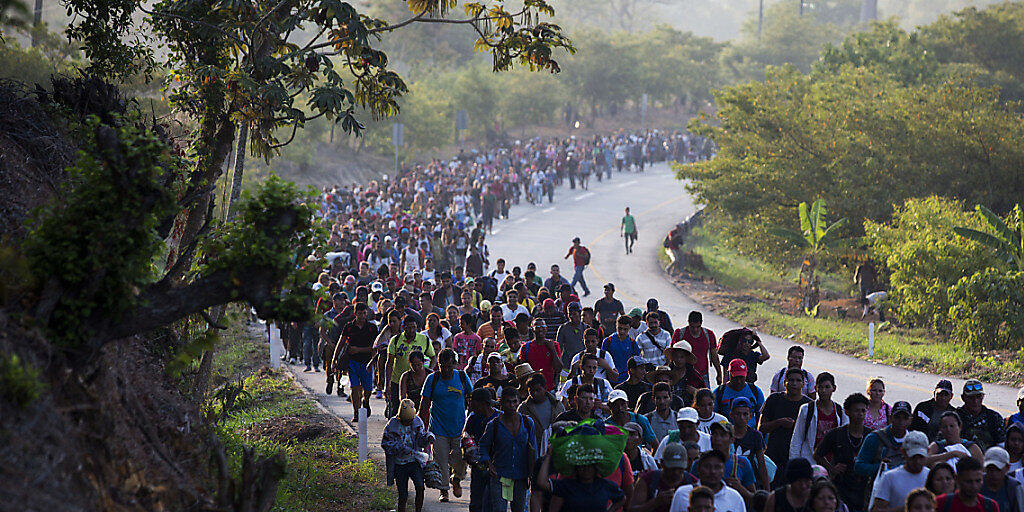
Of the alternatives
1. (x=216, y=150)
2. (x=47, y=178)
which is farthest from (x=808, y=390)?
(x=47, y=178)

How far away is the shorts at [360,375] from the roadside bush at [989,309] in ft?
42.1

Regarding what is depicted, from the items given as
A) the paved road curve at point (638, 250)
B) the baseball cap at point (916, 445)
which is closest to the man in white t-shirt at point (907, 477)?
the baseball cap at point (916, 445)

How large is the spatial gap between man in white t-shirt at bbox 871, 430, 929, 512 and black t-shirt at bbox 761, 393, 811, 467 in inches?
75.7

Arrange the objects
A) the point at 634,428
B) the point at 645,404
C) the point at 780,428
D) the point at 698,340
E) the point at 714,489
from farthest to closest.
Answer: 1. the point at 698,340
2. the point at 645,404
3. the point at 780,428
4. the point at 634,428
5. the point at 714,489

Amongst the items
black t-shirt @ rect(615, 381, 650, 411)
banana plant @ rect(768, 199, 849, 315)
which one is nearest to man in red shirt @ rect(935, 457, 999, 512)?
black t-shirt @ rect(615, 381, 650, 411)

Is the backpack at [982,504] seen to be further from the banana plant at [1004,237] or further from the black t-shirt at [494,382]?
the banana plant at [1004,237]

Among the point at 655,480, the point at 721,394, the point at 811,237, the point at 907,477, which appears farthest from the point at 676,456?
the point at 811,237

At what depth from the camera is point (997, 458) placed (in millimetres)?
7555

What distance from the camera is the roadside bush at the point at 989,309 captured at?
2025 cm

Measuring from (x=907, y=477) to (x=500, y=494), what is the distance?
335cm

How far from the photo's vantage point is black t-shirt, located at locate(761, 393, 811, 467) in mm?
9281

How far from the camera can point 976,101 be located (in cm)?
2934

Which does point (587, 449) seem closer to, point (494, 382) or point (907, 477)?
point (907, 477)

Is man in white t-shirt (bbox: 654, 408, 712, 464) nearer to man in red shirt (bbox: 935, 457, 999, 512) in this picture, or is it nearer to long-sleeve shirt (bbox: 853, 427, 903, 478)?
long-sleeve shirt (bbox: 853, 427, 903, 478)
